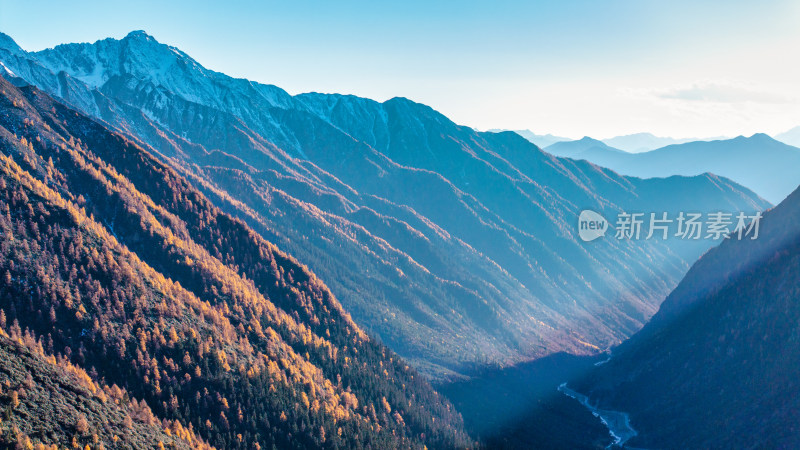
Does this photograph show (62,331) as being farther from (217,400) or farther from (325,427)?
(325,427)

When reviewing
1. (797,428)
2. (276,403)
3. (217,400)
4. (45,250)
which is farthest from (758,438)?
(45,250)

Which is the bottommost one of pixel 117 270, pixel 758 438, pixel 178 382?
pixel 178 382

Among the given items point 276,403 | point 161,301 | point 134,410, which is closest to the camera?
point 134,410

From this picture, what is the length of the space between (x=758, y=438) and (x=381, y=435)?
144 metres

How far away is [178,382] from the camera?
168875 mm

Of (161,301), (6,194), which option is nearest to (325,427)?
(161,301)

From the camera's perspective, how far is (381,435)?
199125mm

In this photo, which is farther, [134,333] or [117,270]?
[117,270]

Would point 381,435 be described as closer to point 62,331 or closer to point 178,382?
point 178,382

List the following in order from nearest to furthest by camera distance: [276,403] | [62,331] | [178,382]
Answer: [62,331]
[178,382]
[276,403]

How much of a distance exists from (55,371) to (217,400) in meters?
54.2

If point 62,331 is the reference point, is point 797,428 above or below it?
above

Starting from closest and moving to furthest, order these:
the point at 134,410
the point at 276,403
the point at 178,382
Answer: the point at 134,410 → the point at 178,382 → the point at 276,403

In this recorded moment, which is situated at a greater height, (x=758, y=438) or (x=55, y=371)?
(x=758, y=438)
